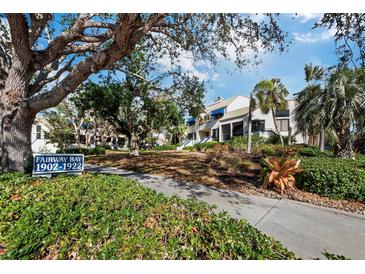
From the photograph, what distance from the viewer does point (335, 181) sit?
563 cm

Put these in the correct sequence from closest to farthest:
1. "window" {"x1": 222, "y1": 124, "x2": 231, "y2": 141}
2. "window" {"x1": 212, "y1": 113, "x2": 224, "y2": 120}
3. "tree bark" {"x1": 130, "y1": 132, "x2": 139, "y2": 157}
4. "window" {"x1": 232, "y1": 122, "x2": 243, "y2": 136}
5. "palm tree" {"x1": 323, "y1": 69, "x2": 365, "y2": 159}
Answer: "palm tree" {"x1": 323, "y1": 69, "x2": 365, "y2": 159}, "tree bark" {"x1": 130, "y1": 132, "x2": 139, "y2": 157}, "window" {"x1": 232, "y1": 122, "x2": 243, "y2": 136}, "window" {"x1": 222, "y1": 124, "x2": 231, "y2": 141}, "window" {"x1": 212, "y1": 113, "x2": 224, "y2": 120}

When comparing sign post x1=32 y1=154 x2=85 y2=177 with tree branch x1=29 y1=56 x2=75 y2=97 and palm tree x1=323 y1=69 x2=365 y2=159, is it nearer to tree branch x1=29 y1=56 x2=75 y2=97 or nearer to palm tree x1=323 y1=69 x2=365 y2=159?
tree branch x1=29 y1=56 x2=75 y2=97

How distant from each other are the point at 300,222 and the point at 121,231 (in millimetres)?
3914

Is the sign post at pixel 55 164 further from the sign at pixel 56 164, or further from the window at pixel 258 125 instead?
the window at pixel 258 125

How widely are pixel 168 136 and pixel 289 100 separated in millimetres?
25154

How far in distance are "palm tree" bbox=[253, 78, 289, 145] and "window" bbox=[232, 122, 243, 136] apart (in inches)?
186

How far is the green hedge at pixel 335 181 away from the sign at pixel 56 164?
711cm

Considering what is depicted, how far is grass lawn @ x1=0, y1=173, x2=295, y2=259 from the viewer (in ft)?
6.45

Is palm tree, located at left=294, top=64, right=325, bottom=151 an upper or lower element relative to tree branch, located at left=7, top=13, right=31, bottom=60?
lower

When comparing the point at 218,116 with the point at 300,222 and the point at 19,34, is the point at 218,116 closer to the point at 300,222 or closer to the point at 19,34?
the point at 300,222

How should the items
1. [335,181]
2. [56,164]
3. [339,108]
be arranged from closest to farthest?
[56,164] < [335,181] < [339,108]

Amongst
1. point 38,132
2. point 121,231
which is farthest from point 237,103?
point 121,231

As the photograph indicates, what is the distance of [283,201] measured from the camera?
5602 millimetres

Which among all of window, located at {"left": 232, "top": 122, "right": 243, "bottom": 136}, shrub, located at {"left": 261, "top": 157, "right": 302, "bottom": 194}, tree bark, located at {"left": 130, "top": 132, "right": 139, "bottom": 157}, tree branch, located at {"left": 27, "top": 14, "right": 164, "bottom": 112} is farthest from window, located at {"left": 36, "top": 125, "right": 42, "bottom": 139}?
shrub, located at {"left": 261, "top": 157, "right": 302, "bottom": 194}
